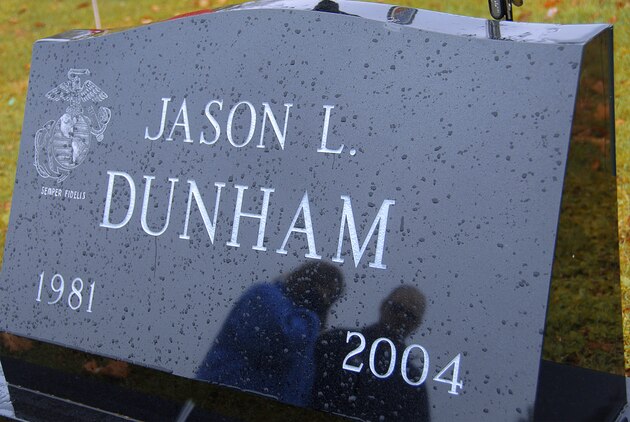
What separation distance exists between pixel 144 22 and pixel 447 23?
421cm

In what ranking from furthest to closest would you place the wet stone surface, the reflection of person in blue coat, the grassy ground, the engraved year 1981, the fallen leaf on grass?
the fallen leaf on grass → the grassy ground → the engraved year 1981 → the reflection of person in blue coat → the wet stone surface

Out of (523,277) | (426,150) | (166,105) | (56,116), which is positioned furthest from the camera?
(56,116)

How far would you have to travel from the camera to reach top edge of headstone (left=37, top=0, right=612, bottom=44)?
1931 millimetres

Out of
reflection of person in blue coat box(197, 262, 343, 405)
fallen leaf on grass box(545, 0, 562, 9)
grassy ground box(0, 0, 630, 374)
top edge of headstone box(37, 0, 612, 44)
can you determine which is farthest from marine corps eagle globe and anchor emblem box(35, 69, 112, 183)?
fallen leaf on grass box(545, 0, 562, 9)

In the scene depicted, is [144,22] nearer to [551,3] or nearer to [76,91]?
[551,3]

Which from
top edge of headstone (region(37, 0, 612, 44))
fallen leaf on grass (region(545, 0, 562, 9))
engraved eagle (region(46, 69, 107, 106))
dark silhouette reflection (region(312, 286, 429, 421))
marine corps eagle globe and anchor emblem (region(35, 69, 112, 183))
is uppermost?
fallen leaf on grass (region(545, 0, 562, 9))

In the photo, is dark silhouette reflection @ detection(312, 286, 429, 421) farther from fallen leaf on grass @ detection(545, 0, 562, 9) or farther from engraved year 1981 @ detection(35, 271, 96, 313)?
fallen leaf on grass @ detection(545, 0, 562, 9)

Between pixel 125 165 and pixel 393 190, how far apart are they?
0.84 meters

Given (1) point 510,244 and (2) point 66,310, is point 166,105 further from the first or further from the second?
(1) point 510,244

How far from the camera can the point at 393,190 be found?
2.04m

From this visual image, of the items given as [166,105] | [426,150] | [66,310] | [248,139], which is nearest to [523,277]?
[426,150]

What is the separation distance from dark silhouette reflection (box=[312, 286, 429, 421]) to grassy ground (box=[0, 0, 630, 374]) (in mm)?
498

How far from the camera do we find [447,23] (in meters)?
2.08

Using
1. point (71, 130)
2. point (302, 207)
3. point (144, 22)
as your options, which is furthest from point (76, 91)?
point (144, 22)
